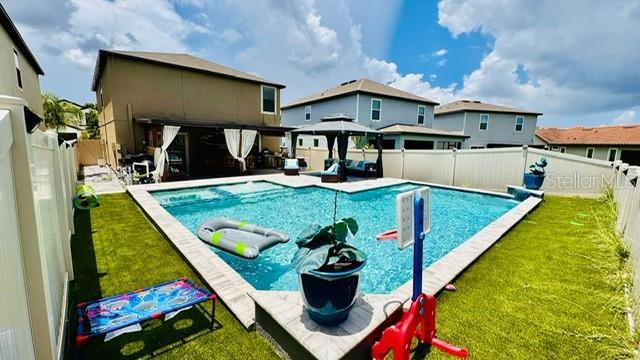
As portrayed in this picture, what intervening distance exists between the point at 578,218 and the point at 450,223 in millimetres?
3282

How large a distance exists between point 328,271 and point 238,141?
1354 cm

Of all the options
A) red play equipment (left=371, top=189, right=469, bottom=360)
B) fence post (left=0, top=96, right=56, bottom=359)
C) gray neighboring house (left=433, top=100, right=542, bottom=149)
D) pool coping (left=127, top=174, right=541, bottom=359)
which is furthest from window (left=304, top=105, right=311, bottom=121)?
fence post (left=0, top=96, right=56, bottom=359)

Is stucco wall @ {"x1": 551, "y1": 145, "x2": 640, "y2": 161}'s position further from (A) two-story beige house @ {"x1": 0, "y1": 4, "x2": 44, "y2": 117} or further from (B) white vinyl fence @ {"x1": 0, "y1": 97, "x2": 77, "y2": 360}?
(A) two-story beige house @ {"x1": 0, "y1": 4, "x2": 44, "y2": 117}

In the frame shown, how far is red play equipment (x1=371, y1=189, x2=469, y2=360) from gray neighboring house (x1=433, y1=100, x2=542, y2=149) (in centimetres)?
2665

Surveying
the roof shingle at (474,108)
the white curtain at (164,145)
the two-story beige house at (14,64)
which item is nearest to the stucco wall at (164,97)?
the white curtain at (164,145)

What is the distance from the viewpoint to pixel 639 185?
14.3ft

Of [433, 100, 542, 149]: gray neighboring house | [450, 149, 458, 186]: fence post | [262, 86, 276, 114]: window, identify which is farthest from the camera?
[433, 100, 542, 149]: gray neighboring house

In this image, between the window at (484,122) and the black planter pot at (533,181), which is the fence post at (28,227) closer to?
the black planter pot at (533,181)

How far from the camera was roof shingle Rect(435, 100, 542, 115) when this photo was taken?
85.2 feet

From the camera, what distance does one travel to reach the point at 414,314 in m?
2.41

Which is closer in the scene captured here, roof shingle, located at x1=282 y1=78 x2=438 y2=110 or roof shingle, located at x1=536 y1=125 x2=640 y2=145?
roof shingle, located at x1=282 y1=78 x2=438 y2=110

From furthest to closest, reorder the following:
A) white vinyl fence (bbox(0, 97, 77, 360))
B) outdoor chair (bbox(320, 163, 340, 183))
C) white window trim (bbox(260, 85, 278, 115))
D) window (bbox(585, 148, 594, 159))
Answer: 1. window (bbox(585, 148, 594, 159))
2. white window trim (bbox(260, 85, 278, 115))
3. outdoor chair (bbox(320, 163, 340, 183))
4. white vinyl fence (bbox(0, 97, 77, 360))

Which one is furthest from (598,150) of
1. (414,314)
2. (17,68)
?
(17,68)

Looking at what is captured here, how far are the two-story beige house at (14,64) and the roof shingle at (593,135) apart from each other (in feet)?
126
